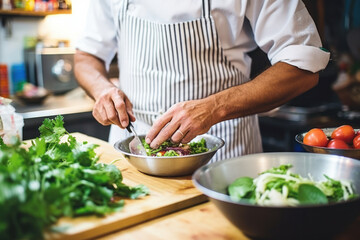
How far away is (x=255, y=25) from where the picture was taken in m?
1.71

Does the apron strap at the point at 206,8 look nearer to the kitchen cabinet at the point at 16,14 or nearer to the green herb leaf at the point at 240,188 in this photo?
the green herb leaf at the point at 240,188

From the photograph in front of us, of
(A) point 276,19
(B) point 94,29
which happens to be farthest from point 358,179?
Answer: (B) point 94,29

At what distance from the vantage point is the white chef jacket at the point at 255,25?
1584mm

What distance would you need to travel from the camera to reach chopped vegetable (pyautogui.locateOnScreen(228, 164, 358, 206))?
3.00 ft

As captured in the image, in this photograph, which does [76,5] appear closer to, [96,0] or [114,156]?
[96,0]

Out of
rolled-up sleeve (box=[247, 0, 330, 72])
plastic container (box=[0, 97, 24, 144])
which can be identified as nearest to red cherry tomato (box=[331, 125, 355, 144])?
rolled-up sleeve (box=[247, 0, 330, 72])

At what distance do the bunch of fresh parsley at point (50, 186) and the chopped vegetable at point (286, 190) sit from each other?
0.32m

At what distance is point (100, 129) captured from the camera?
346 cm

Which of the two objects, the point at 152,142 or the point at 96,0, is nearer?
the point at 152,142

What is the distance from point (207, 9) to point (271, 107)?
1.52 ft

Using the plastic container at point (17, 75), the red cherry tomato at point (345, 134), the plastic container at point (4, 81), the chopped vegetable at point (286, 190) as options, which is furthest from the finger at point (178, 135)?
the plastic container at point (17, 75)

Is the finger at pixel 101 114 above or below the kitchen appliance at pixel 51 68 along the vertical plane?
above

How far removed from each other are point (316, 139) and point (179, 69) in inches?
26.8

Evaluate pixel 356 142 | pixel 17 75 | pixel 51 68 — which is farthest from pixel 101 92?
pixel 17 75
